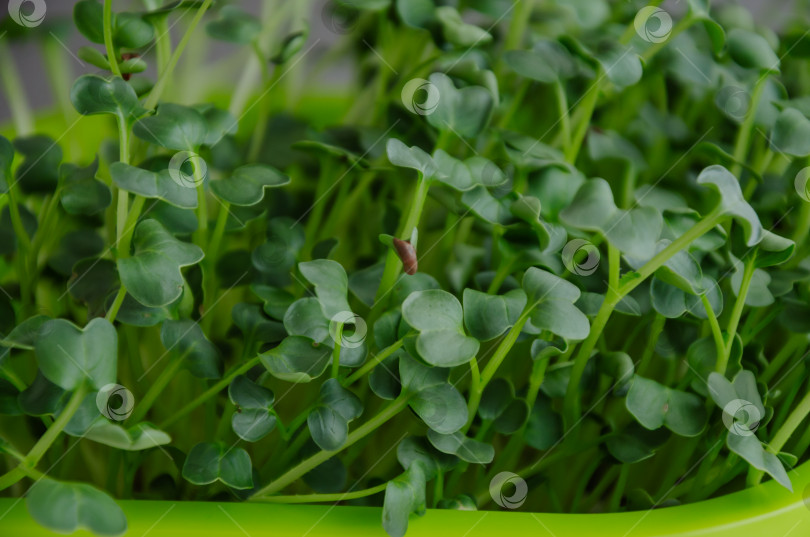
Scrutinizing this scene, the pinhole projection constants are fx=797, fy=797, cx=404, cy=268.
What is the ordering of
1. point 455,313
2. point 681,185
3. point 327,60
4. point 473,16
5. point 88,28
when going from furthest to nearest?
point 473,16, point 327,60, point 681,185, point 88,28, point 455,313

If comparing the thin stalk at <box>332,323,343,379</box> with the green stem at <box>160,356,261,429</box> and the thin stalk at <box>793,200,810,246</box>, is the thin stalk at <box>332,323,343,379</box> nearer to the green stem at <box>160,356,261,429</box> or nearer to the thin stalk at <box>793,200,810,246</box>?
the green stem at <box>160,356,261,429</box>

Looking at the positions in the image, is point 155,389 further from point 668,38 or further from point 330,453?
point 668,38

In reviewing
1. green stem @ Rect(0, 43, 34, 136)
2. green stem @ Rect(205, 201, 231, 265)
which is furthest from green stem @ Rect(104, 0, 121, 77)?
green stem @ Rect(0, 43, 34, 136)

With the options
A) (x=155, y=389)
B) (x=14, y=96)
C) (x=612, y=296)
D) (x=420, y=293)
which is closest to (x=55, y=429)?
(x=155, y=389)

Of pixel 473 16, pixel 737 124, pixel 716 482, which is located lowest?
pixel 473 16

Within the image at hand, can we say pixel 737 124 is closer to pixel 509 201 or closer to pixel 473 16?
pixel 509 201

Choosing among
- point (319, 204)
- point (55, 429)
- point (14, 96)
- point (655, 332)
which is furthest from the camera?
point (14, 96)

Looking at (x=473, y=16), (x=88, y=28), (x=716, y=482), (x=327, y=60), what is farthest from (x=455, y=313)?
(x=473, y=16)
